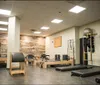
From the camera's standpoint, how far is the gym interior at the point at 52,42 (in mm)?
5012

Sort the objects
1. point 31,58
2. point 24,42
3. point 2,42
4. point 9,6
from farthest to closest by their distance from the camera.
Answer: point 24,42, point 2,42, point 31,58, point 9,6

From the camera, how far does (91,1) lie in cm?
496

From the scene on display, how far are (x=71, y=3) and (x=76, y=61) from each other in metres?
5.56

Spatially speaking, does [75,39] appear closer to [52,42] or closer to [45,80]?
[52,42]

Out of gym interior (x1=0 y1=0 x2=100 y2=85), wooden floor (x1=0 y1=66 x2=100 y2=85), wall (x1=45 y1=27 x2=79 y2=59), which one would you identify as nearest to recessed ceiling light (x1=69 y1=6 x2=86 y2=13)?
gym interior (x1=0 y1=0 x2=100 y2=85)

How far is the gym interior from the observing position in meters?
5.01

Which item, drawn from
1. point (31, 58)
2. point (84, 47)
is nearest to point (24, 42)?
point (31, 58)

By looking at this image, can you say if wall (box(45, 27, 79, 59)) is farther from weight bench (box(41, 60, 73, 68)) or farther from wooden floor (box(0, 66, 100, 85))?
wooden floor (box(0, 66, 100, 85))

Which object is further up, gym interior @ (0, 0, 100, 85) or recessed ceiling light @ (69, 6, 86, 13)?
recessed ceiling light @ (69, 6, 86, 13)

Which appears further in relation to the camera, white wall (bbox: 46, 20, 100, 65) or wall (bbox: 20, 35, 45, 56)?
wall (bbox: 20, 35, 45, 56)

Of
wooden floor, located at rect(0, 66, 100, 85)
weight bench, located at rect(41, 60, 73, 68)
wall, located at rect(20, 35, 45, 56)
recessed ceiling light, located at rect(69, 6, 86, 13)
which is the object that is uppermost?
recessed ceiling light, located at rect(69, 6, 86, 13)

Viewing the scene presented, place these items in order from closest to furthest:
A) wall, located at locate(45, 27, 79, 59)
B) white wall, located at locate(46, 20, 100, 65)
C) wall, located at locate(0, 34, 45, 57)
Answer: white wall, located at locate(46, 20, 100, 65), wall, located at locate(45, 27, 79, 59), wall, located at locate(0, 34, 45, 57)

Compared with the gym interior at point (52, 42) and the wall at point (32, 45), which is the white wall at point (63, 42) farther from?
the wall at point (32, 45)

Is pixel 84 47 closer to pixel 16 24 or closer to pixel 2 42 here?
pixel 16 24
